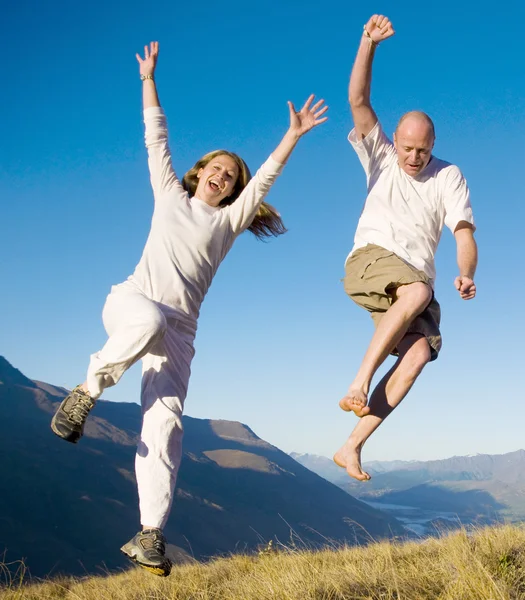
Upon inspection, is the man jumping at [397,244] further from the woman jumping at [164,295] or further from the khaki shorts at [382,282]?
the woman jumping at [164,295]

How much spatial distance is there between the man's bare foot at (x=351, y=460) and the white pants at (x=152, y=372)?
45.1 inches

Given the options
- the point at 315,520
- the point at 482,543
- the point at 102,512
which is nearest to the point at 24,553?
the point at 102,512

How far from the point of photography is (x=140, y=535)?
3.86 meters

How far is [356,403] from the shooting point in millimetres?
3828

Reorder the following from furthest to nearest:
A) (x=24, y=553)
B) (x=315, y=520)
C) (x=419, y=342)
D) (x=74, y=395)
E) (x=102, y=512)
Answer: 1. (x=315, y=520)
2. (x=102, y=512)
3. (x=24, y=553)
4. (x=419, y=342)
5. (x=74, y=395)

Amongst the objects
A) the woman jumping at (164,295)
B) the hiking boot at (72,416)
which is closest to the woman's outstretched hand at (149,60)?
the woman jumping at (164,295)

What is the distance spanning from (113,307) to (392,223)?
2.07 m

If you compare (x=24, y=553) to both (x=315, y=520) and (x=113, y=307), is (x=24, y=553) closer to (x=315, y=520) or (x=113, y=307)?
(x=315, y=520)

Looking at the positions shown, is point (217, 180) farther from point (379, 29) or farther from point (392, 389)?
point (392, 389)

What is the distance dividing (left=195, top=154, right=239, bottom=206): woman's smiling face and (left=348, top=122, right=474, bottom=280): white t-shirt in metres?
1.02

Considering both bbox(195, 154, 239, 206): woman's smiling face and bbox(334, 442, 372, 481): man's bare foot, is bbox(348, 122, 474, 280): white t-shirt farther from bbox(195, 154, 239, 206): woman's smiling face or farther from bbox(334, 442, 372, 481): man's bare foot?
bbox(334, 442, 372, 481): man's bare foot

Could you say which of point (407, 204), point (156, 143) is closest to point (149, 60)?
point (156, 143)

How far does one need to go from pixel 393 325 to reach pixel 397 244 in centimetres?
61

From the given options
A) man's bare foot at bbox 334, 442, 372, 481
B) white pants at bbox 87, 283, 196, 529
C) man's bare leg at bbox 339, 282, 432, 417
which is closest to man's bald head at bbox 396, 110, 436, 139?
man's bare leg at bbox 339, 282, 432, 417
